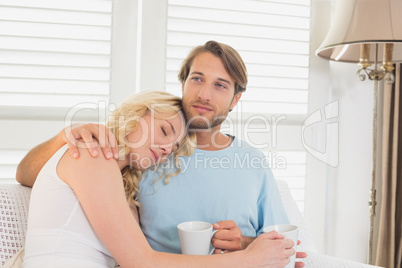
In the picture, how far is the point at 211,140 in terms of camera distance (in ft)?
5.13

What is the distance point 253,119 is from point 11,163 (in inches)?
51.1

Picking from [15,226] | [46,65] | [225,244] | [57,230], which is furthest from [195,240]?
[46,65]

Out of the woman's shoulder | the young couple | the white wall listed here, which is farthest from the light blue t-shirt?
the white wall

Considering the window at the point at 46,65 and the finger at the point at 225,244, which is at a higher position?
the window at the point at 46,65

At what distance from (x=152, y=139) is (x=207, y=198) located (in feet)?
0.97

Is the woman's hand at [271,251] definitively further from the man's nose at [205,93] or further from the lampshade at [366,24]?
the lampshade at [366,24]

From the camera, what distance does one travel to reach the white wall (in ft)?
7.92

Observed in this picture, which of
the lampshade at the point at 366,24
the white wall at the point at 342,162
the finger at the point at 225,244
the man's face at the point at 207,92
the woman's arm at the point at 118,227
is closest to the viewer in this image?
the woman's arm at the point at 118,227

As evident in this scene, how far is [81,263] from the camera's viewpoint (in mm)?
1103

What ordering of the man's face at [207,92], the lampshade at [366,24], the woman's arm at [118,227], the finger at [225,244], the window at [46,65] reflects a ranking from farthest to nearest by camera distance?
the window at [46,65], the lampshade at [366,24], the man's face at [207,92], the finger at [225,244], the woman's arm at [118,227]

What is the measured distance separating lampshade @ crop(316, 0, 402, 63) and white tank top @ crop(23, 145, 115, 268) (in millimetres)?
1400

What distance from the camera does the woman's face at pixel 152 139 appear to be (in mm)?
1297

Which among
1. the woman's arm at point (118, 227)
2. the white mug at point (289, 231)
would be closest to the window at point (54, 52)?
the woman's arm at point (118, 227)

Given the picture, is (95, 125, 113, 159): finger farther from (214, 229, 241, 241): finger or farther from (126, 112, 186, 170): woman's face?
(214, 229, 241, 241): finger
